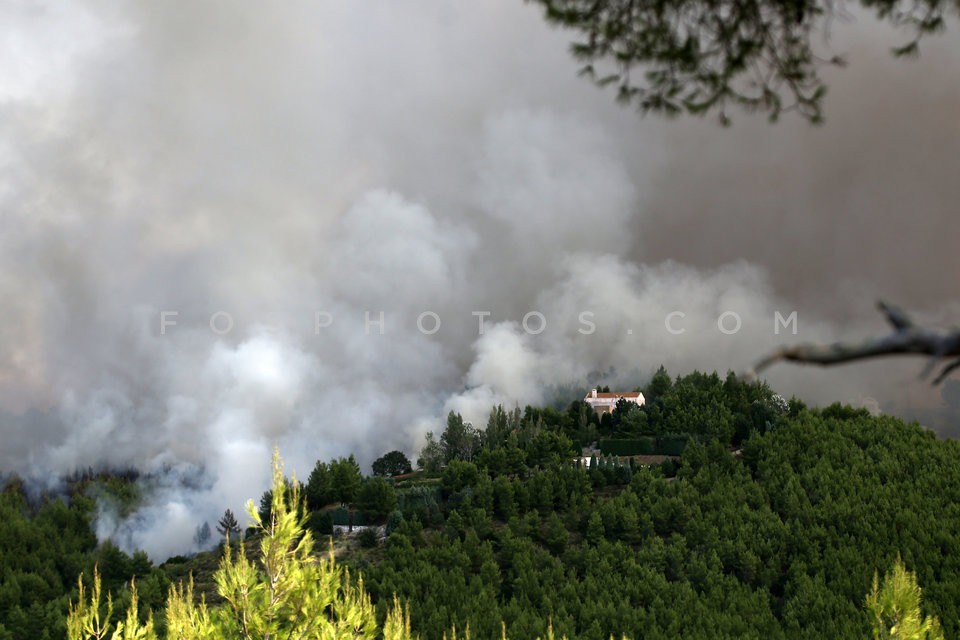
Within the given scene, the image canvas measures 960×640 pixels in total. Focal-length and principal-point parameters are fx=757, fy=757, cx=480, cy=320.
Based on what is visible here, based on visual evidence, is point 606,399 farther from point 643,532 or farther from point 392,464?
point 643,532

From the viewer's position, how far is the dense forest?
133 ft

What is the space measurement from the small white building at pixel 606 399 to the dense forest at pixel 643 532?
16.6 metres

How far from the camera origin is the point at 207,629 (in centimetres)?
1769

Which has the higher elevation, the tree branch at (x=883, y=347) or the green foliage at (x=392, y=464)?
the green foliage at (x=392, y=464)

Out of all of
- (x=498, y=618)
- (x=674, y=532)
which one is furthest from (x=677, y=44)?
(x=674, y=532)

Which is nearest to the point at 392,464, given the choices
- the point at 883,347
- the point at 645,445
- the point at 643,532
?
the point at 645,445

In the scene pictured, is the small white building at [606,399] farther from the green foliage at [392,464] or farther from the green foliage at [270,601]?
the green foliage at [270,601]

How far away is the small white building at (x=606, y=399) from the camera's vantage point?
92.5 metres

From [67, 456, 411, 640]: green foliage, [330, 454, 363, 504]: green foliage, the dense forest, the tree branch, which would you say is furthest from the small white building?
the tree branch

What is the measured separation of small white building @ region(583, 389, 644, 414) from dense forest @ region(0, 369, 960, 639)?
16577 mm

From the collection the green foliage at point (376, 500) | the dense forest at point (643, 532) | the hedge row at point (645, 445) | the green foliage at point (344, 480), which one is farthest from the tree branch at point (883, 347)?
the hedge row at point (645, 445)

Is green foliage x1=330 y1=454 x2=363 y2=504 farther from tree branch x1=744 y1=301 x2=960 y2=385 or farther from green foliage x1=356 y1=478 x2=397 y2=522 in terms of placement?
tree branch x1=744 y1=301 x2=960 y2=385

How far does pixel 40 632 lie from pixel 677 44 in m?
52.9

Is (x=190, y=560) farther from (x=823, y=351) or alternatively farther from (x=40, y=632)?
(x=823, y=351)
